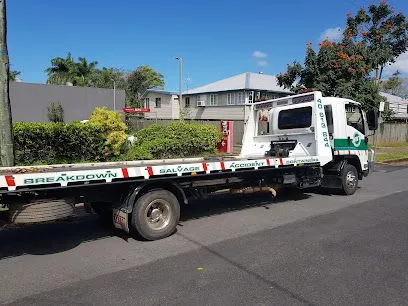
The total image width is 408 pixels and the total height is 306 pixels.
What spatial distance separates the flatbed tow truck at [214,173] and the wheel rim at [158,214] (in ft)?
0.05

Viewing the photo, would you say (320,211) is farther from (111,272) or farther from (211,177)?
(111,272)

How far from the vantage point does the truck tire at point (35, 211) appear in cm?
516

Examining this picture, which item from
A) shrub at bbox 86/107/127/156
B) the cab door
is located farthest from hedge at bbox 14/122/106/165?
the cab door

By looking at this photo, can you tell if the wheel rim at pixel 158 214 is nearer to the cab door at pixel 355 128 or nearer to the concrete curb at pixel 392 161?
Result: the cab door at pixel 355 128

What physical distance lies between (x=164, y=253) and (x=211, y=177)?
6.14 feet

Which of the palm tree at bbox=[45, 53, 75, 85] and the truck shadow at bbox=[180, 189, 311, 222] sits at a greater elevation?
the palm tree at bbox=[45, 53, 75, 85]

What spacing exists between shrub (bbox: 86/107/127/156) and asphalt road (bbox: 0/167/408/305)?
682 centimetres

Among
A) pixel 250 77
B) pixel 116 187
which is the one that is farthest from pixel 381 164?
pixel 250 77

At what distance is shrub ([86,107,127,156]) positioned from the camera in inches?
556

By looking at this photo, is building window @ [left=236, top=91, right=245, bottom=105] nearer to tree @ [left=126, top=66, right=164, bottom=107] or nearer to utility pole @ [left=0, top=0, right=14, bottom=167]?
tree @ [left=126, top=66, right=164, bottom=107]

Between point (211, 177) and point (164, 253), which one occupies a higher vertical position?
point (211, 177)

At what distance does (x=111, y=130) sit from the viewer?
14.3m

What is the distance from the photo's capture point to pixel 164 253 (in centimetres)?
569

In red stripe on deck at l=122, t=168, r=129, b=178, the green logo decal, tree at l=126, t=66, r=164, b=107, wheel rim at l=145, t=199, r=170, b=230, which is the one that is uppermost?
tree at l=126, t=66, r=164, b=107
